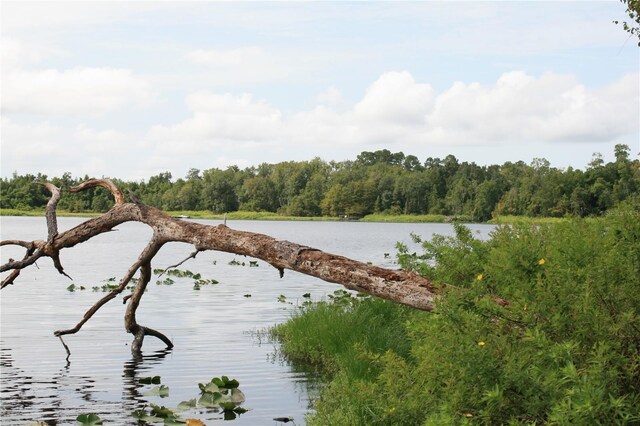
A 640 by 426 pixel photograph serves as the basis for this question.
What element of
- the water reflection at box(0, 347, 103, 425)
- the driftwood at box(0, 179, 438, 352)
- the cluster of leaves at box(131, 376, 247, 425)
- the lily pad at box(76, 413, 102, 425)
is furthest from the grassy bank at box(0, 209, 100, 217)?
the lily pad at box(76, 413, 102, 425)

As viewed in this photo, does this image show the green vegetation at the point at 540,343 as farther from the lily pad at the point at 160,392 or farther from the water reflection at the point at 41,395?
the water reflection at the point at 41,395

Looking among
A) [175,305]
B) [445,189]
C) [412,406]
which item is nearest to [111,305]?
[175,305]

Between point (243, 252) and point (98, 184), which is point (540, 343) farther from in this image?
point (98, 184)

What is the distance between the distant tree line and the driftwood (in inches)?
4849

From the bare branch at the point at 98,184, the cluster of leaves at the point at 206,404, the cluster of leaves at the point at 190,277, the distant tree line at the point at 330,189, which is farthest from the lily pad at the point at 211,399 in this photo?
the distant tree line at the point at 330,189

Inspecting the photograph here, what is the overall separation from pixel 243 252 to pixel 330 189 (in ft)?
544

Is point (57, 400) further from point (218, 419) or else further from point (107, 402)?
point (218, 419)

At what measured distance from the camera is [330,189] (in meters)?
177

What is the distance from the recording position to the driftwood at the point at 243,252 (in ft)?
32.1

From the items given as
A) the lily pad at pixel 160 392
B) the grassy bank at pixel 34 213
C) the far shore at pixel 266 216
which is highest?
the grassy bank at pixel 34 213

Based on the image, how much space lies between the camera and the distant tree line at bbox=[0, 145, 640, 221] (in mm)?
150750

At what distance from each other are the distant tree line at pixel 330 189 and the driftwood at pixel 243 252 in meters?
123

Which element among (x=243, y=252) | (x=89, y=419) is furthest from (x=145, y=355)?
(x=243, y=252)

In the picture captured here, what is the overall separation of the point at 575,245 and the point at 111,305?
2207 cm
